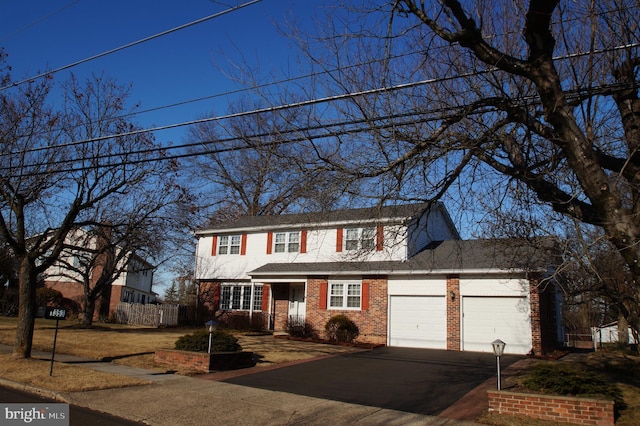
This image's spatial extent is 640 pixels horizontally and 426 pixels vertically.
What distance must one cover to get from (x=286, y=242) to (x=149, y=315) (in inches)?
420

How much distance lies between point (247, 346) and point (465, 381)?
900cm

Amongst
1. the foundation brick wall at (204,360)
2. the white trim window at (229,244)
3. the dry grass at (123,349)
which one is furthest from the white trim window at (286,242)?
the foundation brick wall at (204,360)

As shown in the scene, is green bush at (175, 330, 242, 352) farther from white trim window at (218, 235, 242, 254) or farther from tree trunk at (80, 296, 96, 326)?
tree trunk at (80, 296, 96, 326)

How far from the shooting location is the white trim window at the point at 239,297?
91.9ft

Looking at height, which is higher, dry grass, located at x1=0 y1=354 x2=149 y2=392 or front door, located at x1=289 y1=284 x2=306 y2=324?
front door, located at x1=289 y1=284 x2=306 y2=324

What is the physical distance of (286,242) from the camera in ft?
91.5

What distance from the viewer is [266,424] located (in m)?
8.11

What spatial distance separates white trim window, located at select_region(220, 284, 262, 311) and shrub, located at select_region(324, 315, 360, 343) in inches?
248

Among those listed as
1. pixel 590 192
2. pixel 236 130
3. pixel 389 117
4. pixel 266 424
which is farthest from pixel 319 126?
pixel 266 424

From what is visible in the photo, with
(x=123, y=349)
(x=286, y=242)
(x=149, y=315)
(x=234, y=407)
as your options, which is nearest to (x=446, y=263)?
(x=286, y=242)

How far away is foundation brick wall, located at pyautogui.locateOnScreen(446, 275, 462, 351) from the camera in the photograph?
20.6 metres

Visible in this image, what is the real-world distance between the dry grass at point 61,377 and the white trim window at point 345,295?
13401mm

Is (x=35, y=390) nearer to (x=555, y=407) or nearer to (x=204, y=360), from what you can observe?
(x=204, y=360)

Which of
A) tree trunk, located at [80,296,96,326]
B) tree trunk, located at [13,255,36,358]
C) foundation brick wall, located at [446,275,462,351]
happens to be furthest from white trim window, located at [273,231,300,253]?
tree trunk, located at [13,255,36,358]
